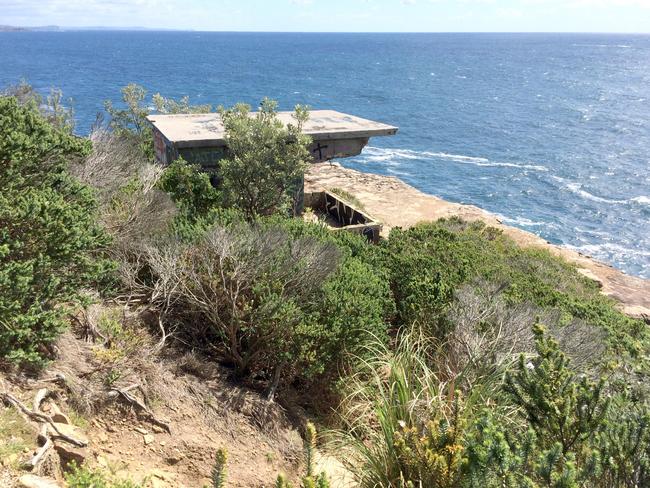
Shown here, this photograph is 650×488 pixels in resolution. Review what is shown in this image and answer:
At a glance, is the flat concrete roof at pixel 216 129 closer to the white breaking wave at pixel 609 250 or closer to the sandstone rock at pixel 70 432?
the sandstone rock at pixel 70 432

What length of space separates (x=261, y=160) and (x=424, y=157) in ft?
122

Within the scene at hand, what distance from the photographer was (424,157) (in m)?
48.1

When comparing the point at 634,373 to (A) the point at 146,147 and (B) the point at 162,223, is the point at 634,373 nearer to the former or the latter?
(B) the point at 162,223

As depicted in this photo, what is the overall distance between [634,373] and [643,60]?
18767cm

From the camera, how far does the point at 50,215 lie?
626 cm

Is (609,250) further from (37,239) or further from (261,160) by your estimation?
(37,239)

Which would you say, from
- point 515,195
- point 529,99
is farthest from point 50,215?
point 529,99

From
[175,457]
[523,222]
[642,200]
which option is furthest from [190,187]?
[642,200]

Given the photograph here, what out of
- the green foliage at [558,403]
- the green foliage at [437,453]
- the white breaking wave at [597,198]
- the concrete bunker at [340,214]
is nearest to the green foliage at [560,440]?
the green foliage at [558,403]

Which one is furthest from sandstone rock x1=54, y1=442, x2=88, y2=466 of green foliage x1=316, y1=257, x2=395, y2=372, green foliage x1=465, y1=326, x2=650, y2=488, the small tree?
the small tree

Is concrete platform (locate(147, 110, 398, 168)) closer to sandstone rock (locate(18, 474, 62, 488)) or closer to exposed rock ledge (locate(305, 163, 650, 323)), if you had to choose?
exposed rock ledge (locate(305, 163, 650, 323))

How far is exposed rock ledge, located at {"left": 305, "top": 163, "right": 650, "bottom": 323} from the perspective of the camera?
64.7 ft

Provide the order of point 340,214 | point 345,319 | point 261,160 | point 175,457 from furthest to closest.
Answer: point 340,214 → point 261,160 → point 345,319 → point 175,457

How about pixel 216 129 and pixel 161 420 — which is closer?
pixel 161 420
